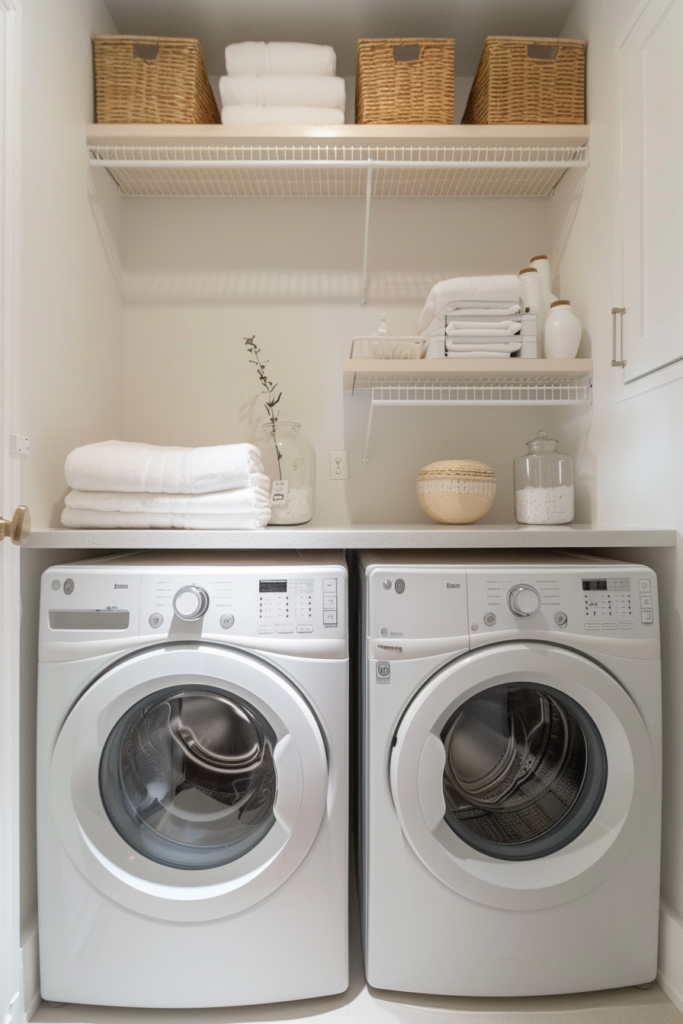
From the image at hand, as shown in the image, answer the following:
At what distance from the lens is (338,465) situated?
1973 millimetres

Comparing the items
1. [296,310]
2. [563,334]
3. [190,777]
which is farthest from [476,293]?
[190,777]

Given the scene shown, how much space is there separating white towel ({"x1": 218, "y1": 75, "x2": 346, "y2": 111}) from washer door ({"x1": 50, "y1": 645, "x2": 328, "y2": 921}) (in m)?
1.54

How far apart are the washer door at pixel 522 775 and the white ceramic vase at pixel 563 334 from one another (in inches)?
34.7

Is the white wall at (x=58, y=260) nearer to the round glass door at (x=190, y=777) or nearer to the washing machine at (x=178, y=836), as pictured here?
the washing machine at (x=178, y=836)

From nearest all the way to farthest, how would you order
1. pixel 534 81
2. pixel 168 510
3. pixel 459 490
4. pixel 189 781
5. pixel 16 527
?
pixel 16 527, pixel 189 781, pixel 168 510, pixel 459 490, pixel 534 81

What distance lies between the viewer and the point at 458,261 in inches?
78.0

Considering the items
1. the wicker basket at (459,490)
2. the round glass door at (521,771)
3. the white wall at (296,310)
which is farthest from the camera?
the white wall at (296,310)

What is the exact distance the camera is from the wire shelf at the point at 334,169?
1688 millimetres

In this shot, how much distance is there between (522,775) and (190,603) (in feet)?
2.67

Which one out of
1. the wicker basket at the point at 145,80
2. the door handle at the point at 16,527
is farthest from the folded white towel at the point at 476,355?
the door handle at the point at 16,527

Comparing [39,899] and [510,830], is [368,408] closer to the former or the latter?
[510,830]

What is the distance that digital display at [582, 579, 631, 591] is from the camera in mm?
1241

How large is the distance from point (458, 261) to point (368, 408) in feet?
1.92

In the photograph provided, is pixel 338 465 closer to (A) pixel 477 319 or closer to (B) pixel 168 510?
(A) pixel 477 319
